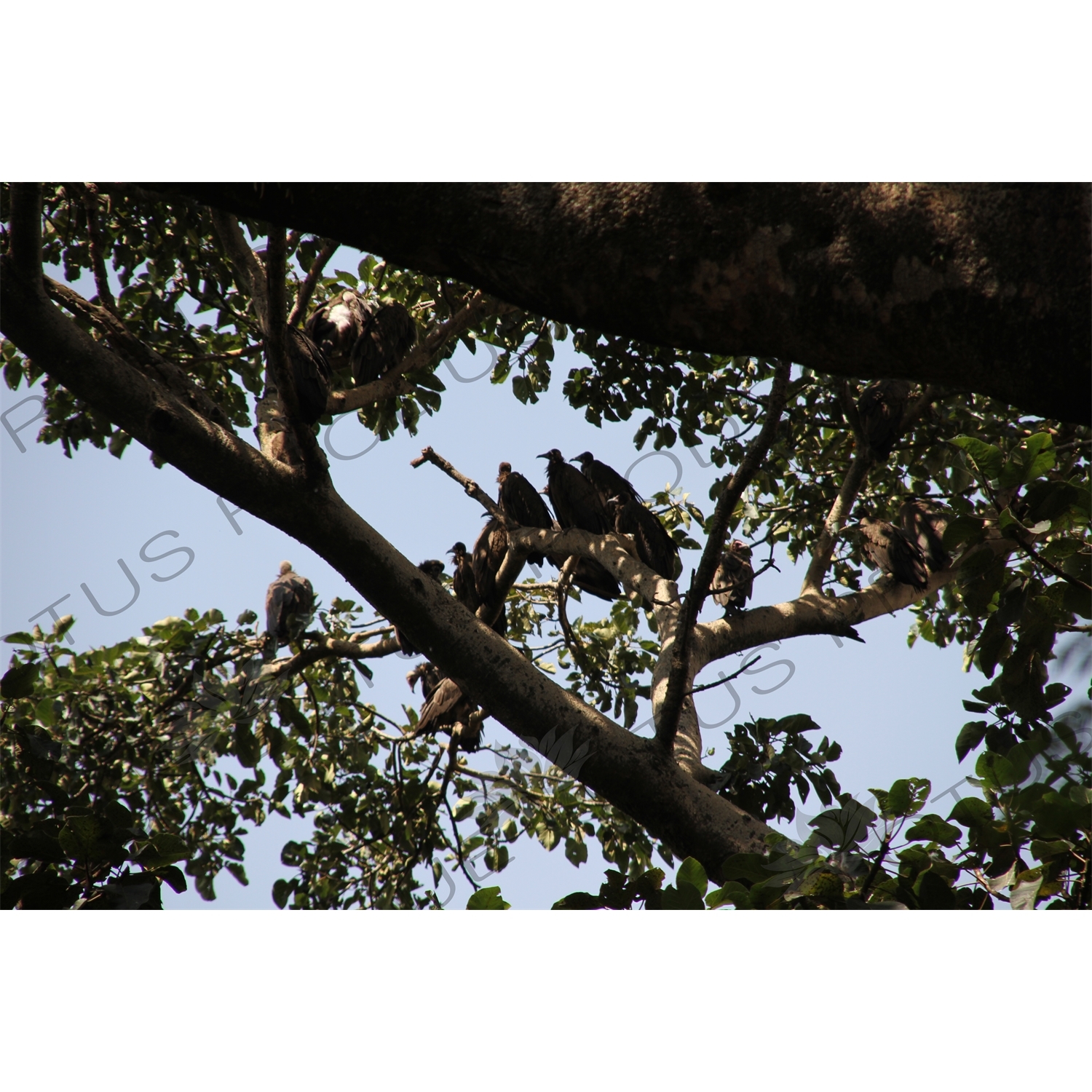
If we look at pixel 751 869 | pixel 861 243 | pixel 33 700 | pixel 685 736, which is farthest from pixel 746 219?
pixel 33 700

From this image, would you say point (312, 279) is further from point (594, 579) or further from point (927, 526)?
point (927, 526)

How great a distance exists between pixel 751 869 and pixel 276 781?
11.8 ft

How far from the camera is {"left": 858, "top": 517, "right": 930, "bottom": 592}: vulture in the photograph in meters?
Result: 4.26

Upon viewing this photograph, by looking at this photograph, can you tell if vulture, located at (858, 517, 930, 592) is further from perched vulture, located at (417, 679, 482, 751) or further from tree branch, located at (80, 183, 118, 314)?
tree branch, located at (80, 183, 118, 314)

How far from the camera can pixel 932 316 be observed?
1266 mm

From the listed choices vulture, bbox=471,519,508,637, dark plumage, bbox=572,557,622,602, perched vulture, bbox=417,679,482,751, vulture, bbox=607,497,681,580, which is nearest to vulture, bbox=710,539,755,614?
vulture, bbox=607,497,681,580

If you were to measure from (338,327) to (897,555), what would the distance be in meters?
3.10

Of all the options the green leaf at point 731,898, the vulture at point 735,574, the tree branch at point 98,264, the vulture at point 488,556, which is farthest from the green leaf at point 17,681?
the vulture at point 735,574

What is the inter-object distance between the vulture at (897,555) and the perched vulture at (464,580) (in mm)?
2170

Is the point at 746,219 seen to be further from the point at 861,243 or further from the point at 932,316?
the point at 932,316

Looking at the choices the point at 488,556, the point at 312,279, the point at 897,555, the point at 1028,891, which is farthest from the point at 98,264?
the point at 897,555

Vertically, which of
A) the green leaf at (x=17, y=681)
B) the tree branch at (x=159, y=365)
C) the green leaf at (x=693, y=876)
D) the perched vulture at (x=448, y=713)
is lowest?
the green leaf at (x=693, y=876)

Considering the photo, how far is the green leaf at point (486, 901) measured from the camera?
1925 mm

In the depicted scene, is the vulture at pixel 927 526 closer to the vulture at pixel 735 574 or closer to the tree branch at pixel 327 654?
the vulture at pixel 735 574
